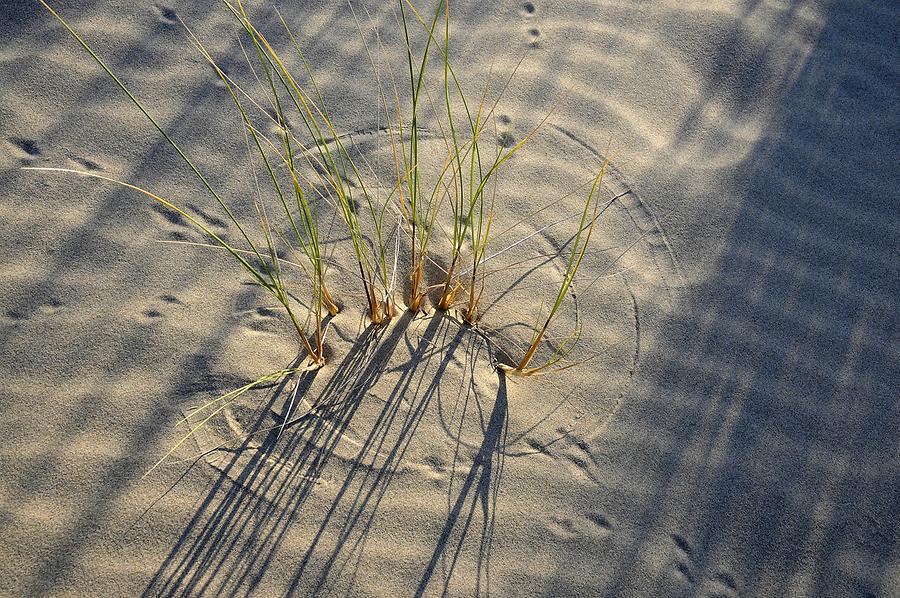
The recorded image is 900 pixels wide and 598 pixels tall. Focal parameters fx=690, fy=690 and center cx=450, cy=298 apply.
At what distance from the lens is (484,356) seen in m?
2.07

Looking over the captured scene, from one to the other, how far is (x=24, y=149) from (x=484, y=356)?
1.63 metres

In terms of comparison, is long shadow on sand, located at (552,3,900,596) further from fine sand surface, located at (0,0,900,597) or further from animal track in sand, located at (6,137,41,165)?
animal track in sand, located at (6,137,41,165)

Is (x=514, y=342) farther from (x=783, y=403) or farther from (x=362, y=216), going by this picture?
(x=783, y=403)

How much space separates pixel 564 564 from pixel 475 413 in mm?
466

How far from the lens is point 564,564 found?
1.83 m

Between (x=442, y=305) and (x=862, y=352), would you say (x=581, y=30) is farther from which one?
(x=862, y=352)

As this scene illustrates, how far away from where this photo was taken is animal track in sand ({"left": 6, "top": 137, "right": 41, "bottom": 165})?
2.23 m

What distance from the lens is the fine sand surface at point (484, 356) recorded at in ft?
5.89

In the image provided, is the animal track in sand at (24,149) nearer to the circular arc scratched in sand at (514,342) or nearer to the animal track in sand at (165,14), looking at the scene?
the animal track in sand at (165,14)

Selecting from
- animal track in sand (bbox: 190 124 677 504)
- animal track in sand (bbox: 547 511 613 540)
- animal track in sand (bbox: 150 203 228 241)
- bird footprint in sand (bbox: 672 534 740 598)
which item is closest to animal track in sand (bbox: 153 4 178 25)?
animal track in sand (bbox: 150 203 228 241)

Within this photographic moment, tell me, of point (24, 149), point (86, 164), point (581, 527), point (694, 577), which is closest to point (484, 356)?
point (581, 527)

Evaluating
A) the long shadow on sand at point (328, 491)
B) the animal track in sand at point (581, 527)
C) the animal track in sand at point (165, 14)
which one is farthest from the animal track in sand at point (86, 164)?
the animal track in sand at point (581, 527)

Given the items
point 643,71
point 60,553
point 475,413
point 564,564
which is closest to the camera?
point 60,553

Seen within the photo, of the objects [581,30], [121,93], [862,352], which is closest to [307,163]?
[121,93]
